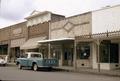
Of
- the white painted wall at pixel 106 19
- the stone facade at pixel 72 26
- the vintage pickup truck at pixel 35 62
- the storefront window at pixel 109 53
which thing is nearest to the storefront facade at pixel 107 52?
the storefront window at pixel 109 53

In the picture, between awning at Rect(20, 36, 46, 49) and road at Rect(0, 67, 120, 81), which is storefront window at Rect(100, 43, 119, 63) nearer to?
road at Rect(0, 67, 120, 81)

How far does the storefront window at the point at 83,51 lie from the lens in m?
34.2

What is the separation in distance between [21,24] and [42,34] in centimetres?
934

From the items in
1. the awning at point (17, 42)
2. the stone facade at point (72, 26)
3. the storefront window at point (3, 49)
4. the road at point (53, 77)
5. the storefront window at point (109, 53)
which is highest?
the stone facade at point (72, 26)

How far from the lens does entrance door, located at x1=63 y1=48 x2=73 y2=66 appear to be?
37562mm

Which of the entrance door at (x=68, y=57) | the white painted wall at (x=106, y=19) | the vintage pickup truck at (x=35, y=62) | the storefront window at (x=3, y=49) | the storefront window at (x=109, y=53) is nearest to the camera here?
the vintage pickup truck at (x=35, y=62)

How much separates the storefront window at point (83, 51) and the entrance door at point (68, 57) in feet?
5.91

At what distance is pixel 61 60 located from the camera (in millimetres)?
39062

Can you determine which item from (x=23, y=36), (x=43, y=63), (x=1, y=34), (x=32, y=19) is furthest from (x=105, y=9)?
(x=1, y=34)

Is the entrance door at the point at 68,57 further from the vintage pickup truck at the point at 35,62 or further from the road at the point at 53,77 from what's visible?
the road at the point at 53,77

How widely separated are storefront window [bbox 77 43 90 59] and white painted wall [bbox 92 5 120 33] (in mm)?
2687

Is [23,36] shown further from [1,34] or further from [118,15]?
[118,15]

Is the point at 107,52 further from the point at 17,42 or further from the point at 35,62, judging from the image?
the point at 17,42

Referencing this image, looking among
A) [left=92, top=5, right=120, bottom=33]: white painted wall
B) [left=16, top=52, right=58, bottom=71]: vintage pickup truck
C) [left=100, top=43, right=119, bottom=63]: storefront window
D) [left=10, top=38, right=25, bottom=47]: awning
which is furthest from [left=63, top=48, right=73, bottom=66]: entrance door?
[left=10, top=38, right=25, bottom=47]: awning
